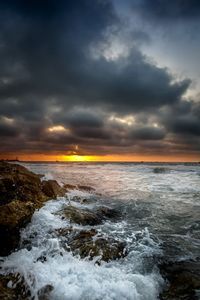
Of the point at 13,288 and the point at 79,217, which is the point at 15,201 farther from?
the point at 13,288

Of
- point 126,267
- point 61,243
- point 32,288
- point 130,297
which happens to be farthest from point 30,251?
point 130,297

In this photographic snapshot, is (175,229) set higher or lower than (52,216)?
lower

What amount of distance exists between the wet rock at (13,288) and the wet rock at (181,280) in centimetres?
275

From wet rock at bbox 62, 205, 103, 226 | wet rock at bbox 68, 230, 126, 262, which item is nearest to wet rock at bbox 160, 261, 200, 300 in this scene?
wet rock at bbox 68, 230, 126, 262

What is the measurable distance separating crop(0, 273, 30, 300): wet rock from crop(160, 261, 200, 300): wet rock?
275 centimetres

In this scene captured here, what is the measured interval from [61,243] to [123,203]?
26.4 feet

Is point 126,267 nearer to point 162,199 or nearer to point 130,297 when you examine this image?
point 130,297

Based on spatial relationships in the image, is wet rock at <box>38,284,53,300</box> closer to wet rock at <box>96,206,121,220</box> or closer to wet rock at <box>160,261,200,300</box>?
wet rock at <box>160,261,200,300</box>

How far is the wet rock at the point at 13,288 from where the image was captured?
4559 millimetres

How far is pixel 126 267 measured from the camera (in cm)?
604

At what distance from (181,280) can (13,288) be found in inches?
143

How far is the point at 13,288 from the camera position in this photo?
4844 millimetres

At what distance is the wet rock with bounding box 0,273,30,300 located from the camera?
4.56 m

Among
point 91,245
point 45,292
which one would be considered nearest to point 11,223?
point 91,245
